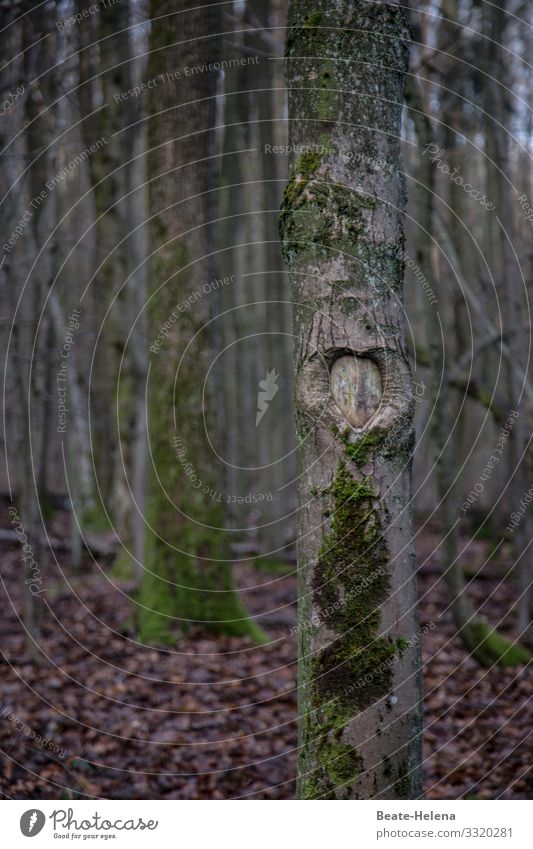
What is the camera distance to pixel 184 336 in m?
7.29

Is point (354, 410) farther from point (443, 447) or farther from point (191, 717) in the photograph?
point (443, 447)

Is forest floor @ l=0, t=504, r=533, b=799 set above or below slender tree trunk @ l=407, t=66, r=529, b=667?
below

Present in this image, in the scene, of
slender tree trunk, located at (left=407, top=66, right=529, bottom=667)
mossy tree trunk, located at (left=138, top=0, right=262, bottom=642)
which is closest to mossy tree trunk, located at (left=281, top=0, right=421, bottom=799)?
slender tree trunk, located at (left=407, top=66, right=529, bottom=667)

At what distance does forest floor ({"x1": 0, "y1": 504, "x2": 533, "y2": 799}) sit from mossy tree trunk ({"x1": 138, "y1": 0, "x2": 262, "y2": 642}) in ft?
1.68

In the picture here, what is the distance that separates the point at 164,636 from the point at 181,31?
6.09m

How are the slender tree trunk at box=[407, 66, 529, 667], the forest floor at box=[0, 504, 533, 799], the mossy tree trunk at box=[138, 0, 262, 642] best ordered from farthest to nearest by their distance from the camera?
1. the mossy tree trunk at box=[138, 0, 262, 642]
2. the slender tree trunk at box=[407, 66, 529, 667]
3. the forest floor at box=[0, 504, 533, 799]

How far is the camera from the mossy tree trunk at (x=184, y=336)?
23.7 feet

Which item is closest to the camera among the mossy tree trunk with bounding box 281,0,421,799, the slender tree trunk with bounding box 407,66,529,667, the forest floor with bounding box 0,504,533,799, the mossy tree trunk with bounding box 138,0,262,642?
the mossy tree trunk with bounding box 281,0,421,799

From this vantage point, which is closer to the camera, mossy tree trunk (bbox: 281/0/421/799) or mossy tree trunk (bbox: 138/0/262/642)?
mossy tree trunk (bbox: 281/0/421/799)

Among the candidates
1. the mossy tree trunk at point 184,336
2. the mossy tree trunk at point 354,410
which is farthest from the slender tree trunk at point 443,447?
the mossy tree trunk at point 354,410

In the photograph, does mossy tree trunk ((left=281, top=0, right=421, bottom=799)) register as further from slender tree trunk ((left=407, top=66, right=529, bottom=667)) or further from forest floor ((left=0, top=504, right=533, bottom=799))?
slender tree trunk ((left=407, top=66, right=529, bottom=667))

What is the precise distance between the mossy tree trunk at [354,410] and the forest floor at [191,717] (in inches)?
69.5

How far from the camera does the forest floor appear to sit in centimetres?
424

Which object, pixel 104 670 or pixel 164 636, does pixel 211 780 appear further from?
pixel 164 636
